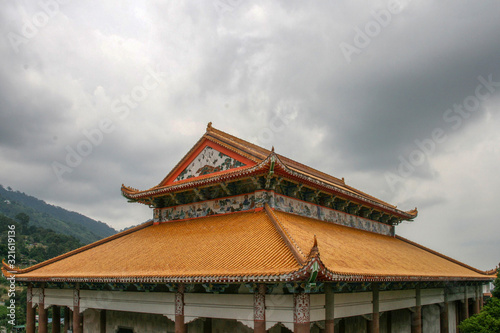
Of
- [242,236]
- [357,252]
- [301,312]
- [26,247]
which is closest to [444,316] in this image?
[357,252]

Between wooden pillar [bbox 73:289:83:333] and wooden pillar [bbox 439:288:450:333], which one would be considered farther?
wooden pillar [bbox 439:288:450:333]

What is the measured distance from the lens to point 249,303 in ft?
42.6

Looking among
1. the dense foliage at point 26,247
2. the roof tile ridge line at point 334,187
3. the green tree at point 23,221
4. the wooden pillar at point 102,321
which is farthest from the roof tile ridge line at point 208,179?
the green tree at point 23,221

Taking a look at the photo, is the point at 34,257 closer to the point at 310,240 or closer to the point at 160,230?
the point at 160,230

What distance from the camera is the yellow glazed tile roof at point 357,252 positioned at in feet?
45.7

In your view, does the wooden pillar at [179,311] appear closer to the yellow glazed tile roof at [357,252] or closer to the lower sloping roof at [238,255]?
the lower sloping roof at [238,255]

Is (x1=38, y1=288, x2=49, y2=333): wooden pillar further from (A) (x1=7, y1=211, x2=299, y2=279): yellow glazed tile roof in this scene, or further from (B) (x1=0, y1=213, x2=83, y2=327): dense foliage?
(B) (x1=0, y1=213, x2=83, y2=327): dense foliage

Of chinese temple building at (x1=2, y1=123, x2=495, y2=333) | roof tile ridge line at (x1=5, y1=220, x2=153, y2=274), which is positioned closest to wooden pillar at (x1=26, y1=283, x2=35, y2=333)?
chinese temple building at (x1=2, y1=123, x2=495, y2=333)

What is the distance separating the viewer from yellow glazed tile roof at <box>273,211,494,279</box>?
13.9 metres

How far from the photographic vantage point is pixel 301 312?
1210cm

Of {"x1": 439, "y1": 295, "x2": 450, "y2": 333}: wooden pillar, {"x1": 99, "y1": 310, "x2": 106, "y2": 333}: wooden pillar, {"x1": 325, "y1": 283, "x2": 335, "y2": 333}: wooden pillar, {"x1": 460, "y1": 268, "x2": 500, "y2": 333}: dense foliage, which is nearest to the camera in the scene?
{"x1": 325, "y1": 283, "x2": 335, "y2": 333}: wooden pillar

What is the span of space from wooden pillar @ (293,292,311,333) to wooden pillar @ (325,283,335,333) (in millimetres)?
1433

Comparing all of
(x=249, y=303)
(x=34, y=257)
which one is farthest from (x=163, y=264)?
(x=34, y=257)

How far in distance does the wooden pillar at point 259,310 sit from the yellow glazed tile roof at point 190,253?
93cm
